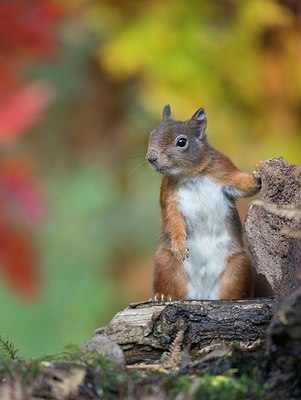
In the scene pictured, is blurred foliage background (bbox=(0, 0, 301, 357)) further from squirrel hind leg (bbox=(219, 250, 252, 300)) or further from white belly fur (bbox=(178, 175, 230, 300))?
squirrel hind leg (bbox=(219, 250, 252, 300))

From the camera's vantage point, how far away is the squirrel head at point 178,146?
473 cm

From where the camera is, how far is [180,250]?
4.54m

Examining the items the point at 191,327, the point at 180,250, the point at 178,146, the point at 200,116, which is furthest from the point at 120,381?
the point at 200,116

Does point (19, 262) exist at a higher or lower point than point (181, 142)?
higher

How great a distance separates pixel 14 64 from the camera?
7.45 meters

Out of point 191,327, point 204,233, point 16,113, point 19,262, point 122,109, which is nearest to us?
point 191,327

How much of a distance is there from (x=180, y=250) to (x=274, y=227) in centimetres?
88

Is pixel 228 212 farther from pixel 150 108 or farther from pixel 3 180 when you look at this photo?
pixel 150 108

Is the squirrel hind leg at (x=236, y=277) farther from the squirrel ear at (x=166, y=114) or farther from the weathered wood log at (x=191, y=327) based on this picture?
the weathered wood log at (x=191, y=327)

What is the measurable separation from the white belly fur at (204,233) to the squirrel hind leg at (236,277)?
3 cm

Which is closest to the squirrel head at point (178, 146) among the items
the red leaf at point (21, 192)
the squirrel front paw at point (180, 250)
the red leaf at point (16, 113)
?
the squirrel front paw at point (180, 250)

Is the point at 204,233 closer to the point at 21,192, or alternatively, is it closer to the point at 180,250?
the point at 180,250

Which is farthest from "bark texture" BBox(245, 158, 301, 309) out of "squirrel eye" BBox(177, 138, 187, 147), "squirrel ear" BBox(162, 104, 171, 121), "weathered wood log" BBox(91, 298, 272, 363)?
"squirrel ear" BBox(162, 104, 171, 121)

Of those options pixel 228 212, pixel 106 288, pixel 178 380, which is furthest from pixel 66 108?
pixel 178 380
